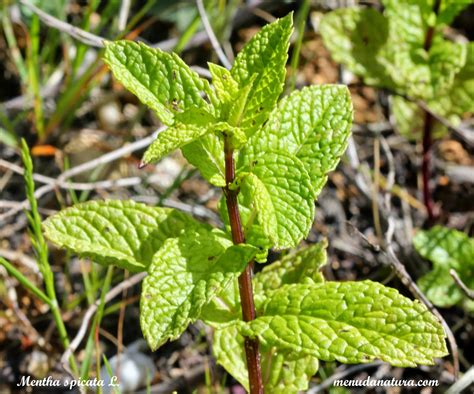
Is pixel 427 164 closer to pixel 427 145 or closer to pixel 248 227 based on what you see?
pixel 427 145

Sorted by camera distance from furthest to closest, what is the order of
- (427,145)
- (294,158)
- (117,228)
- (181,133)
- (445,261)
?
(427,145)
(445,261)
(117,228)
(294,158)
(181,133)

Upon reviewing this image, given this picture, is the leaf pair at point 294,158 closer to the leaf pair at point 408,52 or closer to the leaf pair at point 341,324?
the leaf pair at point 341,324

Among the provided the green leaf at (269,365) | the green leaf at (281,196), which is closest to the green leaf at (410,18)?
the green leaf at (281,196)

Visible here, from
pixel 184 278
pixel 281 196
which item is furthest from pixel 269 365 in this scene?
pixel 281 196

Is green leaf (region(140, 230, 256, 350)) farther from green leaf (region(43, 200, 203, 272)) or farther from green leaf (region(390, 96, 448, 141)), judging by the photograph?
green leaf (region(390, 96, 448, 141))

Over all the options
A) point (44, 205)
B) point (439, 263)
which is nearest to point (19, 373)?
point (44, 205)

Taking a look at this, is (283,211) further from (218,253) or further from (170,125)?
(170,125)

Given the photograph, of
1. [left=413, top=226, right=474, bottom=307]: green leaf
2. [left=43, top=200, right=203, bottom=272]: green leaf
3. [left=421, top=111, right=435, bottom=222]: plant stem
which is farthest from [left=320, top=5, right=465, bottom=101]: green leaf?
[left=43, top=200, right=203, bottom=272]: green leaf
